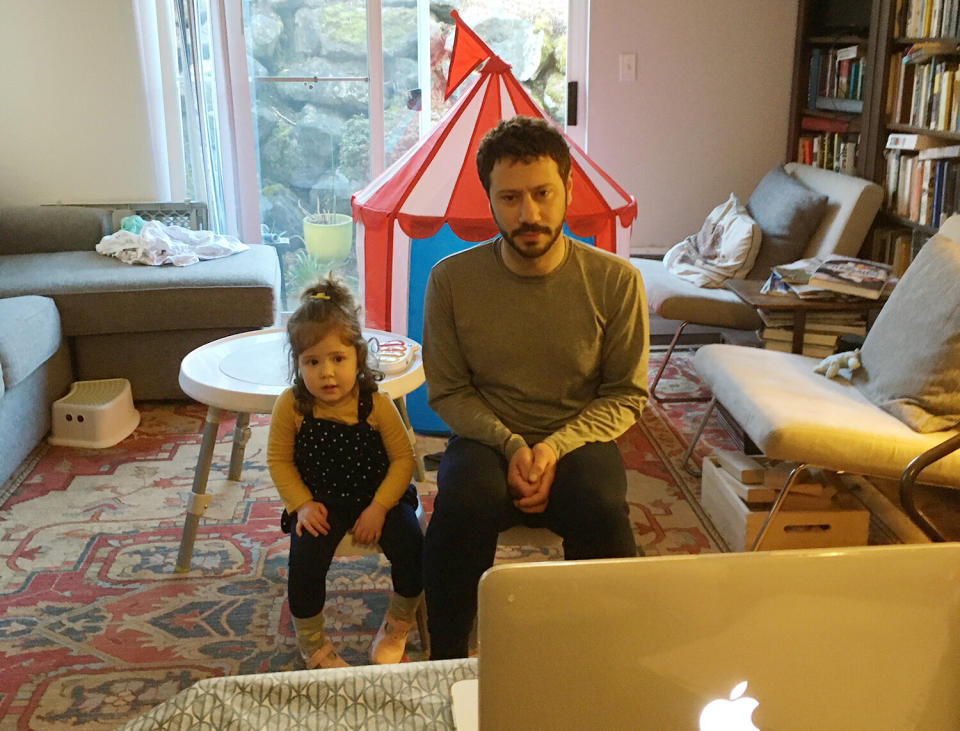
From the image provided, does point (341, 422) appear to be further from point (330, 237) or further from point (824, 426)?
point (330, 237)

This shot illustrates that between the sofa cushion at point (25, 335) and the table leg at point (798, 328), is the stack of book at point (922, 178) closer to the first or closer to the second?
the table leg at point (798, 328)

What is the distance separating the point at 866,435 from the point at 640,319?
2.08ft

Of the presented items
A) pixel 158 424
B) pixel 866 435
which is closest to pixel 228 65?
pixel 158 424

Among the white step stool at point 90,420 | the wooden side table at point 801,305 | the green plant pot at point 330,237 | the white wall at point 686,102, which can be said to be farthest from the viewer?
the green plant pot at point 330,237

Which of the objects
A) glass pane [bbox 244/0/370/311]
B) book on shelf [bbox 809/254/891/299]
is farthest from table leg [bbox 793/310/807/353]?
glass pane [bbox 244/0/370/311]

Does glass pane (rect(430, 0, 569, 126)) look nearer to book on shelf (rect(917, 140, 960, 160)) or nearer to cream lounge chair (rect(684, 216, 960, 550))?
book on shelf (rect(917, 140, 960, 160))

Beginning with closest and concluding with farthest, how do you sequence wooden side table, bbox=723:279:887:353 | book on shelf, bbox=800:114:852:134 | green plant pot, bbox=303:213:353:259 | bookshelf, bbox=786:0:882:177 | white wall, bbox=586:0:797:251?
1. wooden side table, bbox=723:279:887:353
2. bookshelf, bbox=786:0:882:177
3. book on shelf, bbox=800:114:852:134
4. white wall, bbox=586:0:797:251
5. green plant pot, bbox=303:213:353:259

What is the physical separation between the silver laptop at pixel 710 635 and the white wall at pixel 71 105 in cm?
412

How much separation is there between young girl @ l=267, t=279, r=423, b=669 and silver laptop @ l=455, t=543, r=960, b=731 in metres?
1.28

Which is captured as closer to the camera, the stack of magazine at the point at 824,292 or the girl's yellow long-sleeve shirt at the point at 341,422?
the girl's yellow long-sleeve shirt at the point at 341,422

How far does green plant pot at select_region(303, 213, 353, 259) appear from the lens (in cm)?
459

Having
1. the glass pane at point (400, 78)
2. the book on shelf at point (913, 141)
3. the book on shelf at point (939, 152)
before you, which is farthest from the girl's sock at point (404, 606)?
the glass pane at point (400, 78)

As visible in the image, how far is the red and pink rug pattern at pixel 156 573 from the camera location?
1989 millimetres

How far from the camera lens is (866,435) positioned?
216cm
